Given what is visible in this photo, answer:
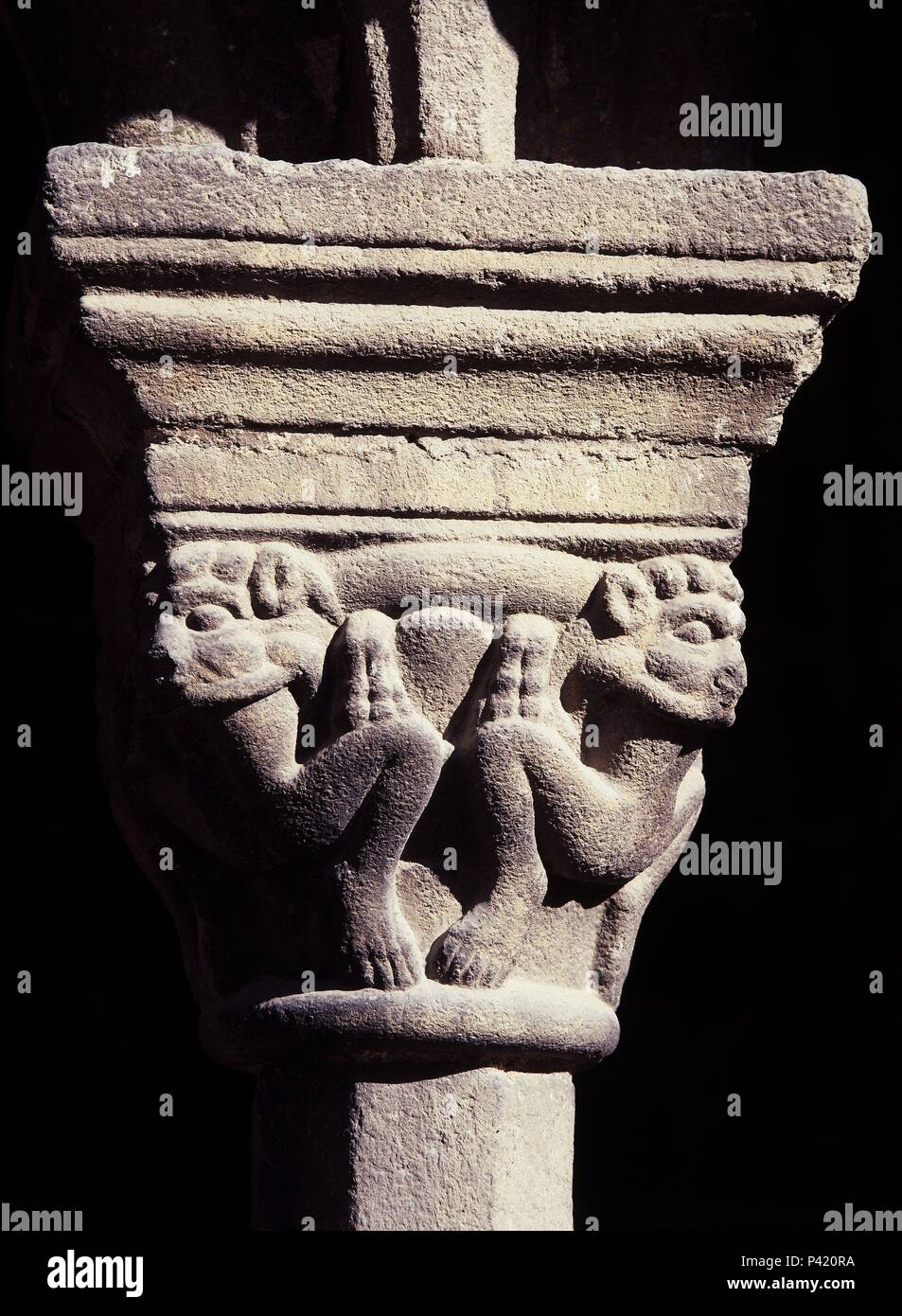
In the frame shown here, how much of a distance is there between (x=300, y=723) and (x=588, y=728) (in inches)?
11.2

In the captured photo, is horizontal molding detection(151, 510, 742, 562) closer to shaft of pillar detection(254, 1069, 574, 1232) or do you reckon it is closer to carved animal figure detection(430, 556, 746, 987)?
carved animal figure detection(430, 556, 746, 987)

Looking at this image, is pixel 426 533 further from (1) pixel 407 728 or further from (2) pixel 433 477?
(1) pixel 407 728

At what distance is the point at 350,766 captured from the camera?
2391 millimetres

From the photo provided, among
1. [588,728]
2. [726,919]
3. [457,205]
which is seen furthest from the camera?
[726,919]

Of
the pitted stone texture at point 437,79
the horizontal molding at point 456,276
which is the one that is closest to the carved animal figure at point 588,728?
the horizontal molding at point 456,276

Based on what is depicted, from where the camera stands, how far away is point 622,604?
8.06 feet

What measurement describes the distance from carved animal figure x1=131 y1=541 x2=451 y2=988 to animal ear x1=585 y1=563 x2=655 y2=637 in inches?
7.8

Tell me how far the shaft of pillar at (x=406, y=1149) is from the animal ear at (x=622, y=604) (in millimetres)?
457

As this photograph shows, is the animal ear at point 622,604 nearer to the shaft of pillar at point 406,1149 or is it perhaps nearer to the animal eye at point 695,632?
the animal eye at point 695,632

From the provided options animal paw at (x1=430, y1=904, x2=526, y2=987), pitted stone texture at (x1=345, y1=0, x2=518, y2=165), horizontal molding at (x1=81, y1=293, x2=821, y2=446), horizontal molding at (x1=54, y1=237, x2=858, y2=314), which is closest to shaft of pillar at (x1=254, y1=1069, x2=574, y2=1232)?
animal paw at (x1=430, y1=904, x2=526, y2=987)

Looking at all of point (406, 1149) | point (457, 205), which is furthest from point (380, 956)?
point (457, 205)

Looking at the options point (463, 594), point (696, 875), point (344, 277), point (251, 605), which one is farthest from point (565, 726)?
point (696, 875)

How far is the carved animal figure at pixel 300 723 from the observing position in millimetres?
2391

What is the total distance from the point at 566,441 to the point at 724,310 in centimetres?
20
